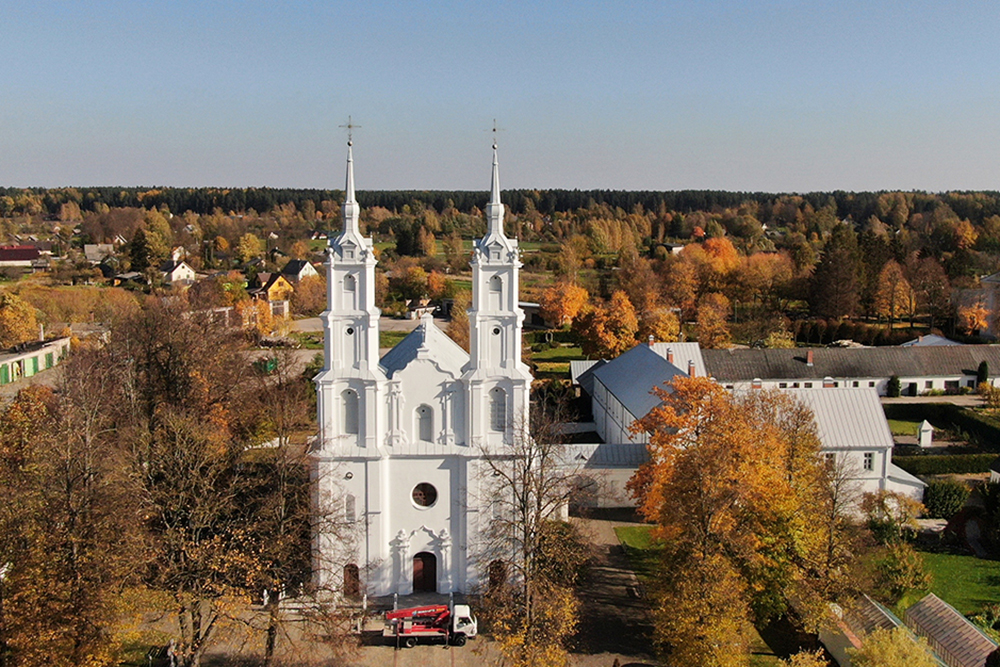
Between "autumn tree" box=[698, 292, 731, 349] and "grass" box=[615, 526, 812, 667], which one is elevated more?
"autumn tree" box=[698, 292, 731, 349]

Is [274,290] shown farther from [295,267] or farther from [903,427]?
[903,427]

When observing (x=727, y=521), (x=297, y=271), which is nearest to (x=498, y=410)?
(x=727, y=521)

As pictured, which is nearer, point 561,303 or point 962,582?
point 962,582

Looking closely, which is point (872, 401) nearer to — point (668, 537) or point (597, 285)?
A: point (668, 537)

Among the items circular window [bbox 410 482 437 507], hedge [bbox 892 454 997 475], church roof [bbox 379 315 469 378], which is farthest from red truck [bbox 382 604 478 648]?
hedge [bbox 892 454 997 475]

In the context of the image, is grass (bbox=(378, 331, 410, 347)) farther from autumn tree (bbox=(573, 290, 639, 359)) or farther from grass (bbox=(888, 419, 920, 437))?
grass (bbox=(888, 419, 920, 437))

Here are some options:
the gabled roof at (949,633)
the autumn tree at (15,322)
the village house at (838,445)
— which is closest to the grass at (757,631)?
the gabled roof at (949,633)
